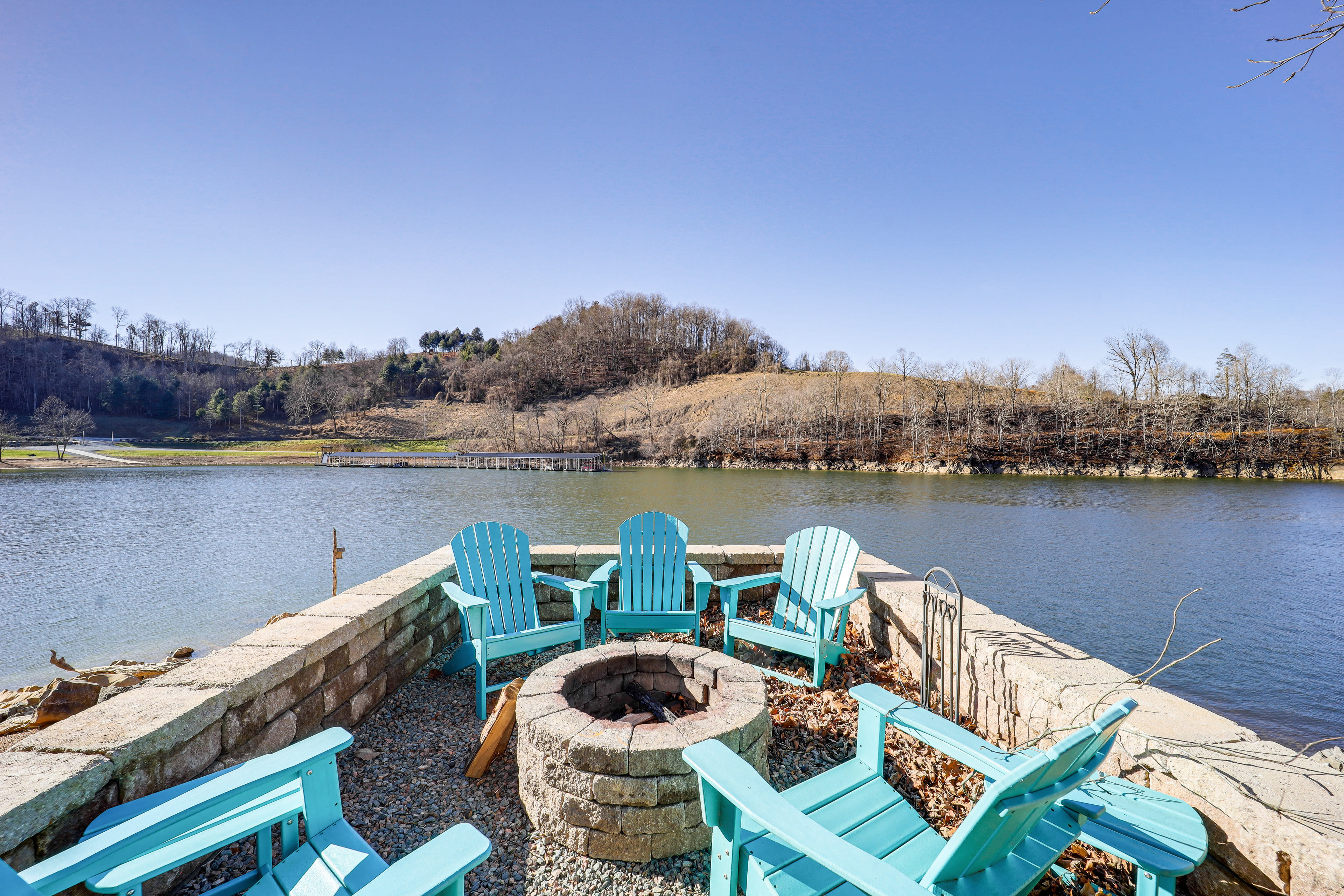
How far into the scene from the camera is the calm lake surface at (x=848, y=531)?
711 centimetres

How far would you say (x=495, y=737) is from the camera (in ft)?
8.99

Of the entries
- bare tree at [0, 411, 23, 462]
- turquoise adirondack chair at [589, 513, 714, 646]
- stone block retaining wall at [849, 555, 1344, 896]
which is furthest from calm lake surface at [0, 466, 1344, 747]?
bare tree at [0, 411, 23, 462]

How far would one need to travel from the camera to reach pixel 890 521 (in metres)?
17.5

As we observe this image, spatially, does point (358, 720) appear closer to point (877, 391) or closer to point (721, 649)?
point (721, 649)

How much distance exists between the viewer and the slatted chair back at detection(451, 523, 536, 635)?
12.1 feet

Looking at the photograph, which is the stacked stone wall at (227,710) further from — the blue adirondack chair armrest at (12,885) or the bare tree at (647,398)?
the bare tree at (647,398)

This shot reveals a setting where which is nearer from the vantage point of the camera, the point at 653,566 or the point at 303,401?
the point at 653,566

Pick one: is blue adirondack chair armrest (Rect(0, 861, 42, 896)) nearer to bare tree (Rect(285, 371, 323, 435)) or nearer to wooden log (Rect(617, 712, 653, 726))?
wooden log (Rect(617, 712, 653, 726))

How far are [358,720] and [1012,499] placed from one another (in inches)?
986

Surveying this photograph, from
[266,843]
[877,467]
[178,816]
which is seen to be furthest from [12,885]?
[877,467]

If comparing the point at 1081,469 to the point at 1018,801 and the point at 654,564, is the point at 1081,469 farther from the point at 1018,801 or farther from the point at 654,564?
A: the point at 1018,801

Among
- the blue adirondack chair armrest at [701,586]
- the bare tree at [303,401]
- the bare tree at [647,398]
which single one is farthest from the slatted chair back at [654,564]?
the bare tree at [303,401]

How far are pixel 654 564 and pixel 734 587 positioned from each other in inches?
26.7

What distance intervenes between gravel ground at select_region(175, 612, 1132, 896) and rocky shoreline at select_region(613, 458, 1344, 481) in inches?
1455
